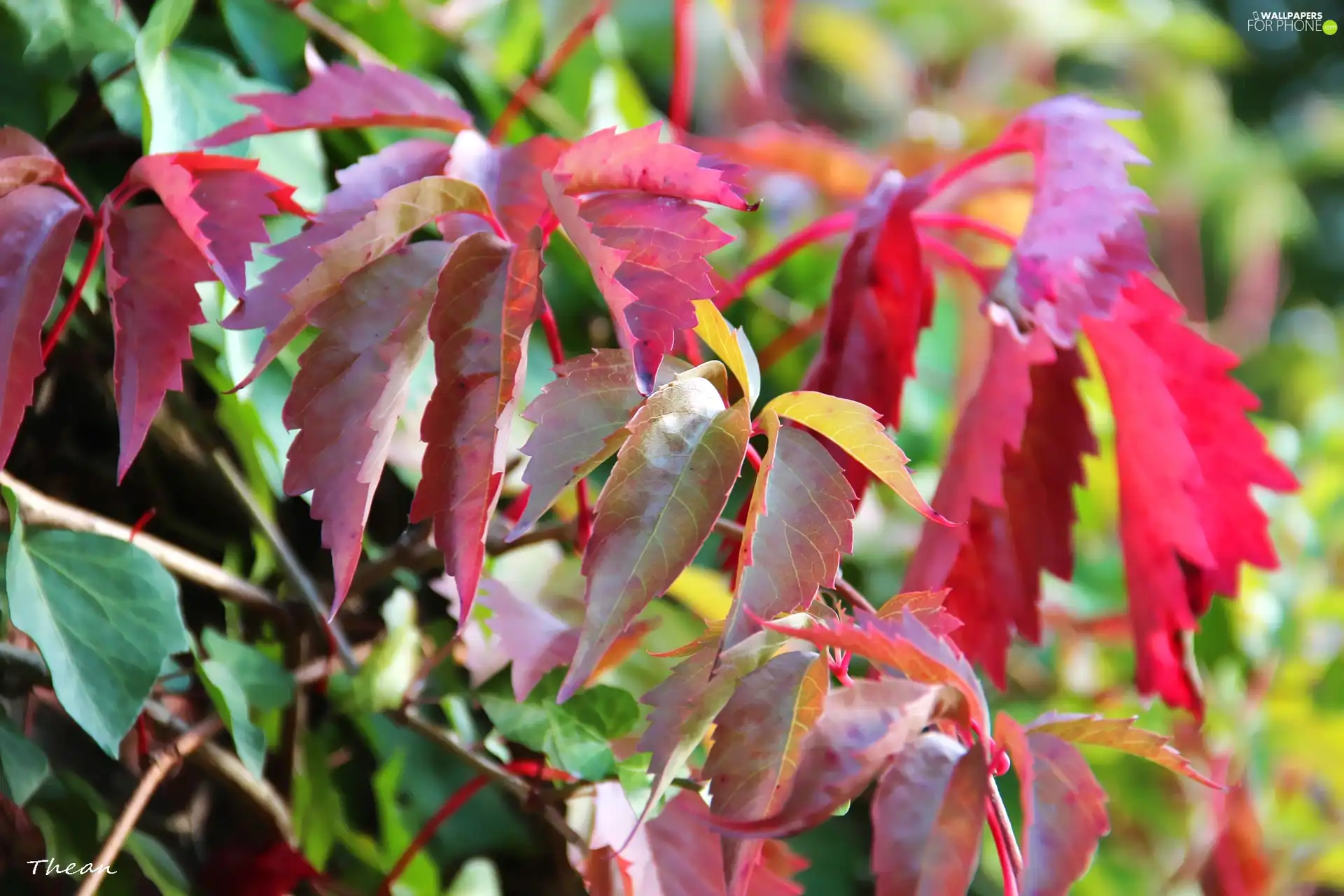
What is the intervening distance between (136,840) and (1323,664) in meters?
0.79

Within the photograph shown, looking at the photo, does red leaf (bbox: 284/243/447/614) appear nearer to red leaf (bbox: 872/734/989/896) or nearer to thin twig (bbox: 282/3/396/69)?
red leaf (bbox: 872/734/989/896)

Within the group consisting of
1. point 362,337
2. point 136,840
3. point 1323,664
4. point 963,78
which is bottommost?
point 1323,664

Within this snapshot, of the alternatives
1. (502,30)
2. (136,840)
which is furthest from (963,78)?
(136,840)

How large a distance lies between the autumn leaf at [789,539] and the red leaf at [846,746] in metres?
0.03

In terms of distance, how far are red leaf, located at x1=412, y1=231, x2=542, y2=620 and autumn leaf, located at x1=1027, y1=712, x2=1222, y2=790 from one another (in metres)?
0.16

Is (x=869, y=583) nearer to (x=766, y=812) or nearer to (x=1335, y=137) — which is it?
(x=766, y=812)

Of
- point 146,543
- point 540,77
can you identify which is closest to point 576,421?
point 146,543

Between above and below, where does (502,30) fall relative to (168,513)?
above

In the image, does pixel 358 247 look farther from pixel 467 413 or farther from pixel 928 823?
pixel 928 823

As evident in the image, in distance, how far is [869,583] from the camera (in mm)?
672

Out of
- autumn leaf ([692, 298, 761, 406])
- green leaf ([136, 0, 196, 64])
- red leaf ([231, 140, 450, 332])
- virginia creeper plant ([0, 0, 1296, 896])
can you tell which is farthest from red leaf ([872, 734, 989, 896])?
green leaf ([136, 0, 196, 64])

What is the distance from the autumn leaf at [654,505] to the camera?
0.25 meters

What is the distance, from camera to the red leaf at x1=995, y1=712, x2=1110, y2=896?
24cm

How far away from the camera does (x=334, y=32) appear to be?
1.75 ft
